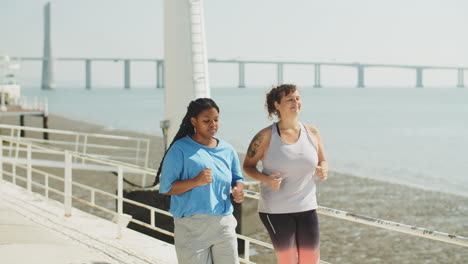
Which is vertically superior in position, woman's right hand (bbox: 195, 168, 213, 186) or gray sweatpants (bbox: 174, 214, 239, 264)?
woman's right hand (bbox: 195, 168, 213, 186)

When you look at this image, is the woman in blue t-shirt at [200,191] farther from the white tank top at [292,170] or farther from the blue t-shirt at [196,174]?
the white tank top at [292,170]

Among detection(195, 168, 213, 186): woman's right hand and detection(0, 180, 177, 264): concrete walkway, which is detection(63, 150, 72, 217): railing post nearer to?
detection(0, 180, 177, 264): concrete walkway

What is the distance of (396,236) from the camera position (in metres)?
12.5

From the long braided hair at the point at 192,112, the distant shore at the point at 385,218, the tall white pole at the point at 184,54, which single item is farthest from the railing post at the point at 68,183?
the distant shore at the point at 385,218

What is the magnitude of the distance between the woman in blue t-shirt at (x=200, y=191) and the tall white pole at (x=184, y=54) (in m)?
5.48

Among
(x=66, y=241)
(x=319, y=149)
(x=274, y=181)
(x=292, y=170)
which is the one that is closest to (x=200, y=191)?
(x=274, y=181)

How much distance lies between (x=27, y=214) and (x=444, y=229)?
10.2 m

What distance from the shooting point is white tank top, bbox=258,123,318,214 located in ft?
10.8

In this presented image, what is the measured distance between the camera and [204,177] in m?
3.07

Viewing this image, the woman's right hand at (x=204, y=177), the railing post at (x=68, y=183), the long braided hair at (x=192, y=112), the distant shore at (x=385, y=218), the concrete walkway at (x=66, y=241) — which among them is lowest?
the distant shore at (x=385, y=218)

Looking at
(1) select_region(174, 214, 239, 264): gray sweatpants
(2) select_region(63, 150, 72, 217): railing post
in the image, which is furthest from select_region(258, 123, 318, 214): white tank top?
(2) select_region(63, 150, 72, 217): railing post

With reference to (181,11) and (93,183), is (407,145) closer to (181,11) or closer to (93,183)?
(93,183)

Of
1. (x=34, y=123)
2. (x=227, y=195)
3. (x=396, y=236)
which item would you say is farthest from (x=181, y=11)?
(x=34, y=123)

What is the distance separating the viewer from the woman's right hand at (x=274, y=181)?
10.6 ft
